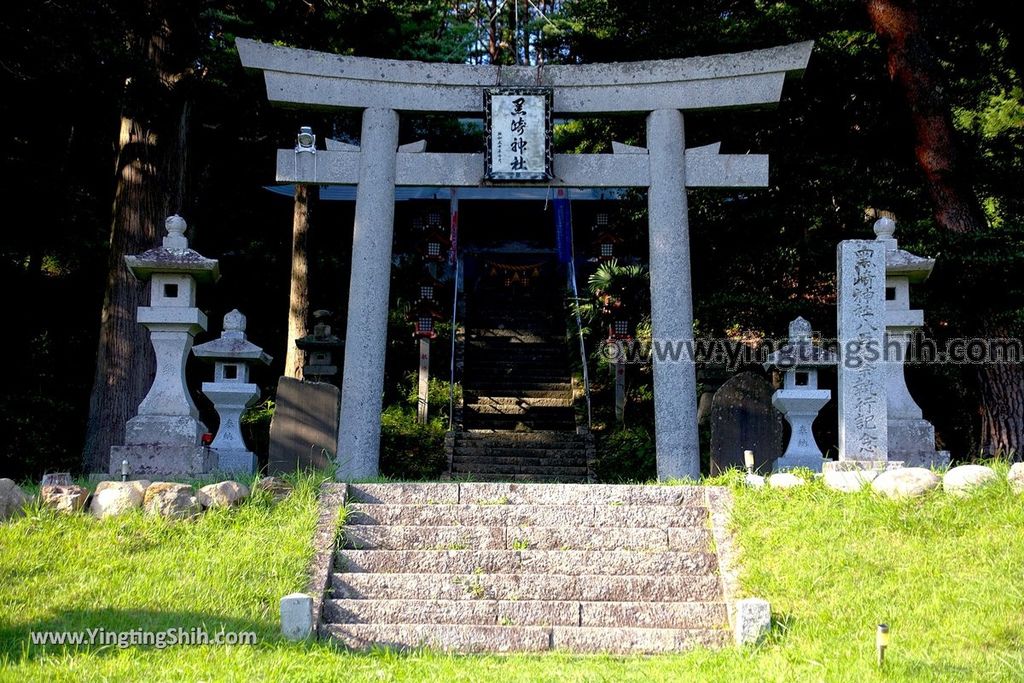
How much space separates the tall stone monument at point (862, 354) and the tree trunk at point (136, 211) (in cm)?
741

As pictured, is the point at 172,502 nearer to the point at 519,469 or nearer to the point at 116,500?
the point at 116,500

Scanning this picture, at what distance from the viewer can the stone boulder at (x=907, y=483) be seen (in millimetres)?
6918

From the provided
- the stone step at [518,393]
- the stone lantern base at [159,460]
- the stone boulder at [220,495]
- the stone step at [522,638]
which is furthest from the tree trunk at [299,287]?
the stone step at [522,638]

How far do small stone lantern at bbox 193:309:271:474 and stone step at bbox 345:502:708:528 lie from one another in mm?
3616

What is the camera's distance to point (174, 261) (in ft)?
30.4

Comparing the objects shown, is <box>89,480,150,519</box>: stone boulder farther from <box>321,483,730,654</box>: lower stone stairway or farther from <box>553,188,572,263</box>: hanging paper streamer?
<box>553,188,572,263</box>: hanging paper streamer

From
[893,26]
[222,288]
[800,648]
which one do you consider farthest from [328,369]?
[800,648]

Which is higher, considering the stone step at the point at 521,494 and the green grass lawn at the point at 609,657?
the stone step at the point at 521,494

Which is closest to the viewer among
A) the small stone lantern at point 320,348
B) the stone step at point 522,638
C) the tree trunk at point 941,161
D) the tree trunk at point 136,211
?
the stone step at point 522,638

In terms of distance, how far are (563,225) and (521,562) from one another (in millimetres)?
14360

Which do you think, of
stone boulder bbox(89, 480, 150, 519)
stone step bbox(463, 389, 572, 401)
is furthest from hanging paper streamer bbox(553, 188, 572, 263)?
stone boulder bbox(89, 480, 150, 519)

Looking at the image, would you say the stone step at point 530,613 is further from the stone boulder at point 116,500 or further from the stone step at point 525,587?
the stone boulder at point 116,500

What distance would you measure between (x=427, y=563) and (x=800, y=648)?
2.34 metres

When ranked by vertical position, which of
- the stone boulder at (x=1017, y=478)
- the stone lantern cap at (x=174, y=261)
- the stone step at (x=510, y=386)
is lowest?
the stone boulder at (x=1017, y=478)
